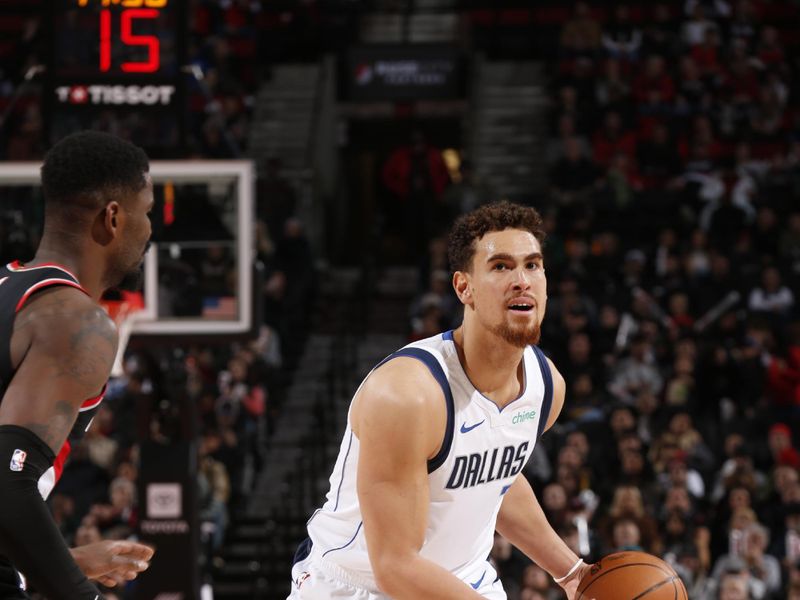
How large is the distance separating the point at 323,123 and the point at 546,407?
594 inches

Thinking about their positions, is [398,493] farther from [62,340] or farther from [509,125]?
[509,125]

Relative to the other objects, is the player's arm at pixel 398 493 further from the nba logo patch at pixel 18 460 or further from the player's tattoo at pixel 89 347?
the nba logo patch at pixel 18 460

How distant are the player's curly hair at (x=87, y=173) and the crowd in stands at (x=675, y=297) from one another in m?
6.53

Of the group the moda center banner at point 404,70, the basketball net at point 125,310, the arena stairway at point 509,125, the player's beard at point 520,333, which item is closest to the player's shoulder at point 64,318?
the player's beard at point 520,333

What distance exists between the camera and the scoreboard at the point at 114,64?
864cm

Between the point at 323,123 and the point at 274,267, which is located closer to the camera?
the point at 274,267

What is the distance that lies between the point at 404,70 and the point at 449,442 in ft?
48.4

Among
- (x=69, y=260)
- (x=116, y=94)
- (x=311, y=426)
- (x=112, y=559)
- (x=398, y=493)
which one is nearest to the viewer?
(x=69, y=260)

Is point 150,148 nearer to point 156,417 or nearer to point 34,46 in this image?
point 156,417

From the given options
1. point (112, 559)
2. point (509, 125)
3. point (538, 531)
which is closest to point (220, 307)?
point (538, 531)

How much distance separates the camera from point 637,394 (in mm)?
12688

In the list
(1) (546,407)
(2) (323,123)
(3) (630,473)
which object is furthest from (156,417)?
(2) (323,123)

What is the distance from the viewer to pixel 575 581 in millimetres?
4676

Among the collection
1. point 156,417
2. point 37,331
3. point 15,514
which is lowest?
point 156,417
